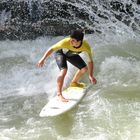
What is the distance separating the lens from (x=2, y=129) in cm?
753

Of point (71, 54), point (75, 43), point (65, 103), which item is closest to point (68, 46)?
point (75, 43)

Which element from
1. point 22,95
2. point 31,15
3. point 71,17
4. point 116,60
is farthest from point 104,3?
point 22,95

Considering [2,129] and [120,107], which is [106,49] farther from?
[2,129]

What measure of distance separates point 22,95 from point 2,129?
4.91ft

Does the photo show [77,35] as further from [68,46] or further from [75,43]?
[68,46]

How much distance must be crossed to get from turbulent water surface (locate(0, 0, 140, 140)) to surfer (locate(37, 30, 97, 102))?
1.70 feet

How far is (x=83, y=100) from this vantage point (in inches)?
329

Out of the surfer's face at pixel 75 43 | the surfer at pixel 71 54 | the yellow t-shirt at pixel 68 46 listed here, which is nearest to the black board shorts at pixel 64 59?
the surfer at pixel 71 54

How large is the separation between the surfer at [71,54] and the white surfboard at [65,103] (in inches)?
5.1

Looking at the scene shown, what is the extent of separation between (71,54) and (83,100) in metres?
0.96

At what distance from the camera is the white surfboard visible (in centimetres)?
756

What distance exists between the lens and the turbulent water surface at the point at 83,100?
732 centimetres

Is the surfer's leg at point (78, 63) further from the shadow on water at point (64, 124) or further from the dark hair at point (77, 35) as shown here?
the shadow on water at point (64, 124)

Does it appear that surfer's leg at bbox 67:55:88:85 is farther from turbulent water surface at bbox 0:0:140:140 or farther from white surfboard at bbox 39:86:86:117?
turbulent water surface at bbox 0:0:140:140
